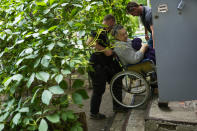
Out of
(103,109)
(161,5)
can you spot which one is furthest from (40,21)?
(103,109)

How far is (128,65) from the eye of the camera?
10.9 feet

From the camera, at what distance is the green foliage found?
158 cm

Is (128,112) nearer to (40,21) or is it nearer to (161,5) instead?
(161,5)

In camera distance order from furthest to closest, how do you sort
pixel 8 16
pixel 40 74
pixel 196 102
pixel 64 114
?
pixel 196 102, pixel 8 16, pixel 64 114, pixel 40 74

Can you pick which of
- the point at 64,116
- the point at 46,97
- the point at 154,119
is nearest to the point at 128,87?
the point at 154,119

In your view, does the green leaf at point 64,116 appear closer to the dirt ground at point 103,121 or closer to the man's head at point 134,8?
the dirt ground at point 103,121

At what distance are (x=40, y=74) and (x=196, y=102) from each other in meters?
2.34

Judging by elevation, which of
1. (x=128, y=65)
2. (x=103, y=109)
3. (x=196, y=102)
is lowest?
(x=103, y=109)

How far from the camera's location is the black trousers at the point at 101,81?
10.8 feet

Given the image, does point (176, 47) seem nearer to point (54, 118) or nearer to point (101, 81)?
point (101, 81)

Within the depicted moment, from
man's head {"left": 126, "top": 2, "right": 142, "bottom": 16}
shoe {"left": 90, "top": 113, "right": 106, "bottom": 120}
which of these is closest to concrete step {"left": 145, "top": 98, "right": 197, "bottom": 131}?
shoe {"left": 90, "top": 113, "right": 106, "bottom": 120}

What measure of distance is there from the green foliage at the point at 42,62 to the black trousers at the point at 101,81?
128 centimetres

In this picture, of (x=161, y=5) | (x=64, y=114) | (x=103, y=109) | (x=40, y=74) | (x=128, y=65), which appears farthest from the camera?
(x=103, y=109)

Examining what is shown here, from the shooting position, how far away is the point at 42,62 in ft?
5.09
